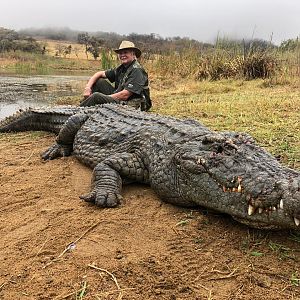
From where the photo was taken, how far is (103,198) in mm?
3158

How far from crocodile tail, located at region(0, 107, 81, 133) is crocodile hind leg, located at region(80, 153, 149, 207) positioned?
2.37m

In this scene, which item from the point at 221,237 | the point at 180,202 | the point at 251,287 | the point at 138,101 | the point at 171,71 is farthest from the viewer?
the point at 171,71

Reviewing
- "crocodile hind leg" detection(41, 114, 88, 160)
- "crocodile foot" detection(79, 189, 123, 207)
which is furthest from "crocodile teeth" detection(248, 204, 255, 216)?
"crocodile hind leg" detection(41, 114, 88, 160)

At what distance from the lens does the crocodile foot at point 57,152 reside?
4.72 meters

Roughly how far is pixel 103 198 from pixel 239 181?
1117 mm

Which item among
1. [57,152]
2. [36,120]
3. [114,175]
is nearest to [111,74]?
[36,120]

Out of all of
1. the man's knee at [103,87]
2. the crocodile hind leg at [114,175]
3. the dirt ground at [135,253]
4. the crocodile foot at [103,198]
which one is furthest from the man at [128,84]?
the crocodile foot at [103,198]

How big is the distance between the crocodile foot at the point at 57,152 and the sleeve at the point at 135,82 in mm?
2349

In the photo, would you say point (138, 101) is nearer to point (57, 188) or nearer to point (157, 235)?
point (57, 188)

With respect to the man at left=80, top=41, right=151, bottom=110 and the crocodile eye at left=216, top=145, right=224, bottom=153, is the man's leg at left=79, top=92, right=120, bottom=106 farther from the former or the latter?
the crocodile eye at left=216, top=145, right=224, bottom=153

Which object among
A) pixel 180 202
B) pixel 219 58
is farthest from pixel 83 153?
pixel 219 58

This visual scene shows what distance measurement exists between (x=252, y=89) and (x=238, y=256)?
8.12 meters

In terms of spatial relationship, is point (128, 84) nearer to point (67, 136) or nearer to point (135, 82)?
point (135, 82)

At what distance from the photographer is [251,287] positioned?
2104 millimetres
